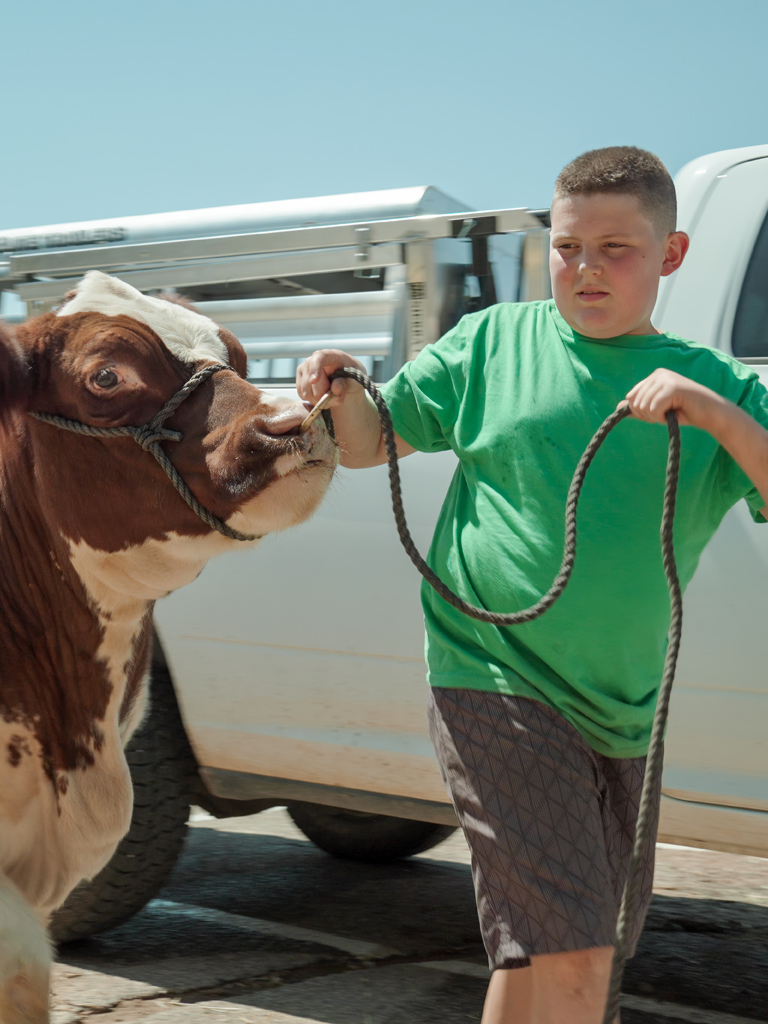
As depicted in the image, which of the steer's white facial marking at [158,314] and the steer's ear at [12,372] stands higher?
the steer's white facial marking at [158,314]

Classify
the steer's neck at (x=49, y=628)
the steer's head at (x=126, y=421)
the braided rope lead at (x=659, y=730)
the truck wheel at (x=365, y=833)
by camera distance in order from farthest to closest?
the truck wheel at (x=365, y=833) → the steer's neck at (x=49, y=628) → the steer's head at (x=126, y=421) → the braided rope lead at (x=659, y=730)

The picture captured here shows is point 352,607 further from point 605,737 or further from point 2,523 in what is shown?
point 605,737

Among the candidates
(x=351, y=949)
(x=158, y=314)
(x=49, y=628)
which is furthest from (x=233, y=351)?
(x=351, y=949)

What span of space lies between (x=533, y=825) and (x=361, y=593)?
1449 millimetres

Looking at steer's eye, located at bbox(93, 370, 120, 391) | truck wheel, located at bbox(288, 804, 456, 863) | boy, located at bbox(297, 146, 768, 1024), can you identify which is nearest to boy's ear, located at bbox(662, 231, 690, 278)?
boy, located at bbox(297, 146, 768, 1024)

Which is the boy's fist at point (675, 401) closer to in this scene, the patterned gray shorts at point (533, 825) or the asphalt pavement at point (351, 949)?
the patterned gray shorts at point (533, 825)

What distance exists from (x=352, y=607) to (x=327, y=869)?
196 cm

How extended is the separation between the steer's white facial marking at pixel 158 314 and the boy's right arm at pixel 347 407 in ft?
1.05

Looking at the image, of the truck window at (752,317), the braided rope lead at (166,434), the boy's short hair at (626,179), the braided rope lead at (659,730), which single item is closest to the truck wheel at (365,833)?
the truck window at (752,317)

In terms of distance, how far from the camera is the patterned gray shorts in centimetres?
196

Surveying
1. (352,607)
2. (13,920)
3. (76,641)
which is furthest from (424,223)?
(13,920)

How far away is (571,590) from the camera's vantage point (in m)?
2.05

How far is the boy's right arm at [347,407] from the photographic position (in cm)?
220

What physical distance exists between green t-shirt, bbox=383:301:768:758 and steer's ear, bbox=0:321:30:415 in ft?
3.07
